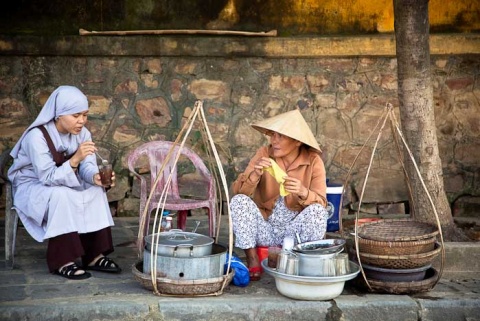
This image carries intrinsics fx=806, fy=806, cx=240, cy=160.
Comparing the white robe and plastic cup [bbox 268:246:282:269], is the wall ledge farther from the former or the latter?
plastic cup [bbox 268:246:282:269]

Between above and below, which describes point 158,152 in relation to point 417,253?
above

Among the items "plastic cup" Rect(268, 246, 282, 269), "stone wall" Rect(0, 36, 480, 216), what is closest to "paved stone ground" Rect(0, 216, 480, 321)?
"plastic cup" Rect(268, 246, 282, 269)

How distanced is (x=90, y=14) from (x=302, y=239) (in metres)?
3.32

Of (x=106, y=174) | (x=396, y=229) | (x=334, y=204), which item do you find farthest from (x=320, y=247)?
(x=106, y=174)

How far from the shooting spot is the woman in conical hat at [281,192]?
199 inches

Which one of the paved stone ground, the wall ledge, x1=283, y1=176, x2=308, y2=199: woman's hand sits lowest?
the paved stone ground

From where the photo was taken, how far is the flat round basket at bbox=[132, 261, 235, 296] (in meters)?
4.65

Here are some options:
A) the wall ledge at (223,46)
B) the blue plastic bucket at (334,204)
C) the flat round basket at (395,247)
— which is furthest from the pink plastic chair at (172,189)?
the wall ledge at (223,46)

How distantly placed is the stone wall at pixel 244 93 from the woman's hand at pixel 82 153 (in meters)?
2.15

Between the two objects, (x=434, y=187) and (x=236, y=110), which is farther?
(x=236, y=110)

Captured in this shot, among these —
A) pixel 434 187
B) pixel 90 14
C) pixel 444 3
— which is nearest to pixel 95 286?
pixel 434 187

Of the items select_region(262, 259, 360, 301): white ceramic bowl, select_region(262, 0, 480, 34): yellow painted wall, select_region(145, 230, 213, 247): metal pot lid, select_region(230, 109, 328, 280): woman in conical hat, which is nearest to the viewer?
select_region(262, 259, 360, 301): white ceramic bowl

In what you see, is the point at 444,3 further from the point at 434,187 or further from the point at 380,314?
the point at 380,314

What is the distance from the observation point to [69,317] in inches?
175
